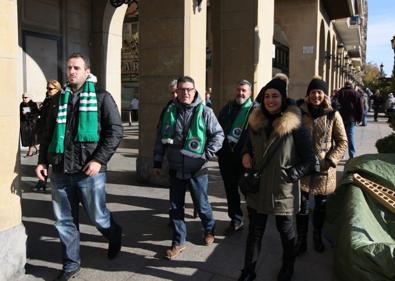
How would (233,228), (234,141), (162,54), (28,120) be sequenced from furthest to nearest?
(28,120), (162,54), (233,228), (234,141)

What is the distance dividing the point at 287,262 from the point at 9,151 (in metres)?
2.63

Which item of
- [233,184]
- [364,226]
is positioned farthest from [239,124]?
[364,226]

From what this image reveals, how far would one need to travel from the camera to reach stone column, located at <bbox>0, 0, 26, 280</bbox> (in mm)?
3496

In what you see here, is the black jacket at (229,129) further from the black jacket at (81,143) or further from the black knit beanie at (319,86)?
the black jacket at (81,143)

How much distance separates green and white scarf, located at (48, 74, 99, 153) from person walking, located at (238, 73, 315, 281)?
137 centimetres

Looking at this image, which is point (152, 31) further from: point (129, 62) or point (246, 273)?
point (129, 62)

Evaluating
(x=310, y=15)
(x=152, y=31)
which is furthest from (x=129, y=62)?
(x=152, y=31)

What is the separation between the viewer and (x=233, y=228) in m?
5.01

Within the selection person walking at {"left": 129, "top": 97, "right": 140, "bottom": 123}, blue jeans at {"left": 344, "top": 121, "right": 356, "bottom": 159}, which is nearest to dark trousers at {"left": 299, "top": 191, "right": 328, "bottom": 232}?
blue jeans at {"left": 344, "top": 121, "right": 356, "bottom": 159}

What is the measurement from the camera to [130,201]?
21.0ft

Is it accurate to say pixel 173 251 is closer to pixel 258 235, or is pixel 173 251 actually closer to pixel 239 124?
pixel 258 235

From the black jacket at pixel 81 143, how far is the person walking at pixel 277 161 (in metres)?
1.23

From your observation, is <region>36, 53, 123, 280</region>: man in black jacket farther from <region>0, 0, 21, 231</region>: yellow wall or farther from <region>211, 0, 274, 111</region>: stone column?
<region>211, 0, 274, 111</region>: stone column

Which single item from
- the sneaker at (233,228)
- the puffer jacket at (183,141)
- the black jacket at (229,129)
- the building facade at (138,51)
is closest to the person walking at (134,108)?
the building facade at (138,51)
